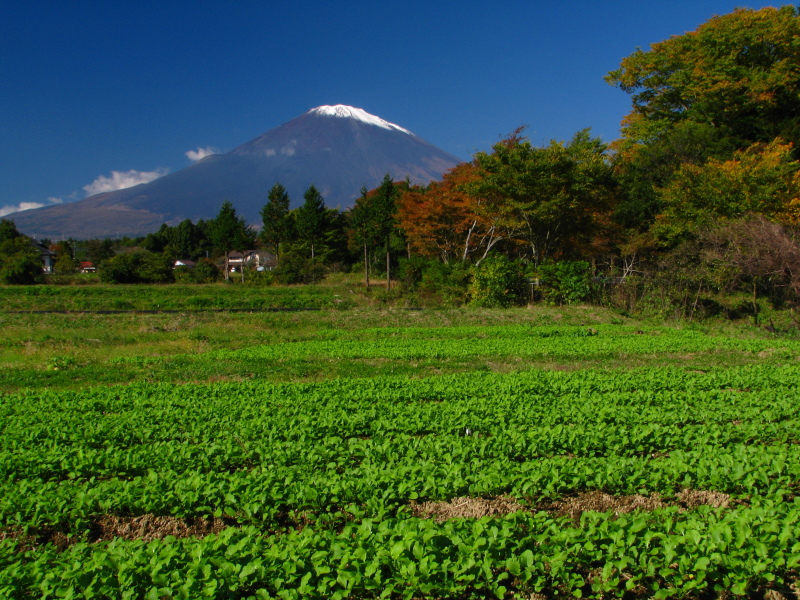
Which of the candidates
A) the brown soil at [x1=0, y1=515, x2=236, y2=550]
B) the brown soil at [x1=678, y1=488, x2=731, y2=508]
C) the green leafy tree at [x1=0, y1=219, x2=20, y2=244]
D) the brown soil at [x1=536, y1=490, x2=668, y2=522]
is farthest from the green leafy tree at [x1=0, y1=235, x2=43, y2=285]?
the brown soil at [x1=678, y1=488, x2=731, y2=508]

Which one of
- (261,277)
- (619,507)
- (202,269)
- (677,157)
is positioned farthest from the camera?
(202,269)

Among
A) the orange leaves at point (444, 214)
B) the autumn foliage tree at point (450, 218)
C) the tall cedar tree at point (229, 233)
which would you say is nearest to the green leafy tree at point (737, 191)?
the autumn foliage tree at point (450, 218)

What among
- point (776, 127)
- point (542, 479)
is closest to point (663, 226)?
point (776, 127)

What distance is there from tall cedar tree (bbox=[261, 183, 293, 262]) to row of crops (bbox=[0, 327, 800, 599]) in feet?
148

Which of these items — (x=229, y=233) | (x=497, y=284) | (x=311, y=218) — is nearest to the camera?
(x=497, y=284)

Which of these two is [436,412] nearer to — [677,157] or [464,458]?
[464,458]

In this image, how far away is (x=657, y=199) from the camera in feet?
92.0

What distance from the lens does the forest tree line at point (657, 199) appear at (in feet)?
73.7

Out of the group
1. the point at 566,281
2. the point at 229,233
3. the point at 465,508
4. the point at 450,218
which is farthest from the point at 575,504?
the point at 229,233

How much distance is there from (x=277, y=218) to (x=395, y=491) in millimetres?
53420

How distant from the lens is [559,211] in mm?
25766

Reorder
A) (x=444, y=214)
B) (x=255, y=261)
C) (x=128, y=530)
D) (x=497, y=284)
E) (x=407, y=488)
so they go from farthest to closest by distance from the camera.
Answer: (x=255, y=261) < (x=444, y=214) < (x=497, y=284) < (x=407, y=488) < (x=128, y=530)

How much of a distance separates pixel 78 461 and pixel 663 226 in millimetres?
27258

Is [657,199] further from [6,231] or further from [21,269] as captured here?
[6,231]
